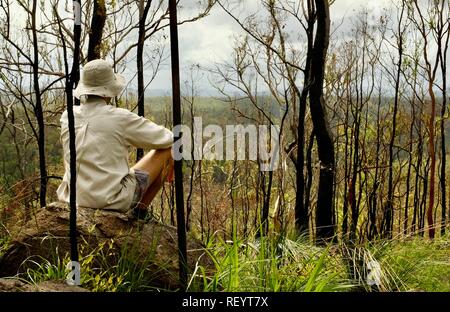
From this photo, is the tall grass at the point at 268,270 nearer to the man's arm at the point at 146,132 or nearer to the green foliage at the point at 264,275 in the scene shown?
the green foliage at the point at 264,275

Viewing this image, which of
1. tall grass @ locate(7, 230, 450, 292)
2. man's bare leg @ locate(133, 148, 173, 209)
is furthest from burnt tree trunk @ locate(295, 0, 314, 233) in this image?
man's bare leg @ locate(133, 148, 173, 209)

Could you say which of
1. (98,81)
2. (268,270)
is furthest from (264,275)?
(98,81)

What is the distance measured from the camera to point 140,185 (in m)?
3.53

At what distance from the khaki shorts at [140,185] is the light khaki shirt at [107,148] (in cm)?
5

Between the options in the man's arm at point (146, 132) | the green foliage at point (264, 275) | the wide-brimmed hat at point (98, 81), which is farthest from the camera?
the wide-brimmed hat at point (98, 81)

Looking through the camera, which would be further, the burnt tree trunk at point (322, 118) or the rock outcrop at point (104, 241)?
the burnt tree trunk at point (322, 118)

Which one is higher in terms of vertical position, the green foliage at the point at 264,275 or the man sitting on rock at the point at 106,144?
the man sitting on rock at the point at 106,144

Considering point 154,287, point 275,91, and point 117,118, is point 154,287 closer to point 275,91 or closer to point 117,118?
point 117,118

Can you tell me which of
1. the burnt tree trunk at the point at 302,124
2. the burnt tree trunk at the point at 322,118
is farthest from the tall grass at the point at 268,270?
the burnt tree trunk at the point at 302,124

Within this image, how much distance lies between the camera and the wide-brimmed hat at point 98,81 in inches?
136

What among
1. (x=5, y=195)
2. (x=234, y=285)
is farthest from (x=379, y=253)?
(x=5, y=195)

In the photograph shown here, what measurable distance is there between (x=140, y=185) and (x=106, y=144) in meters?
0.32

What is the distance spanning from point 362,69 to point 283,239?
5.96 m
